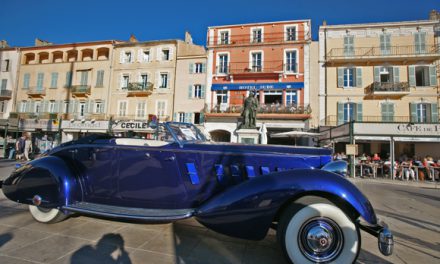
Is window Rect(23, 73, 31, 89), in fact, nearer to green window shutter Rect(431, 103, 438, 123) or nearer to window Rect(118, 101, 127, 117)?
window Rect(118, 101, 127, 117)

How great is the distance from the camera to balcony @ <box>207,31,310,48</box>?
20.5 metres

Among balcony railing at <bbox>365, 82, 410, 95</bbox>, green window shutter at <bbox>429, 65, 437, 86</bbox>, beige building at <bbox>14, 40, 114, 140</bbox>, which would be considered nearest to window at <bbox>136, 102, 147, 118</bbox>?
beige building at <bbox>14, 40, 114, 140</bbox>

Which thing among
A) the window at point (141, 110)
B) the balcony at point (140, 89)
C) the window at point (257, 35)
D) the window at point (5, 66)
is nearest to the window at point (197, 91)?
the balcony at point (140, 89)

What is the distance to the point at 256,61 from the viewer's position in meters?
21.5

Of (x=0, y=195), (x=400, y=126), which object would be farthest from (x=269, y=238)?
(x=400, y=126)

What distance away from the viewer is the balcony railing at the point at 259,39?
2053 centimetres

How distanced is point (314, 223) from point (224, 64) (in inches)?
820

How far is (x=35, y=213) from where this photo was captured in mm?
3498

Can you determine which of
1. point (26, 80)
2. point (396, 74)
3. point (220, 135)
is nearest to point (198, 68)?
point (220, 135)

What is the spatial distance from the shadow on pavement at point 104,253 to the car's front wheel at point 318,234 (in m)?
1.65

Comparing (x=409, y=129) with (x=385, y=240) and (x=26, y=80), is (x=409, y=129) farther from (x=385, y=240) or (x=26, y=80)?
(x=26, y=80)

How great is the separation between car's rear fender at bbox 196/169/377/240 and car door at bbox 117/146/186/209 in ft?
2.14

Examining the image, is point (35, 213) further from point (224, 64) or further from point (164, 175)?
point (224, 64)

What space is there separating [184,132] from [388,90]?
67.2 feet
